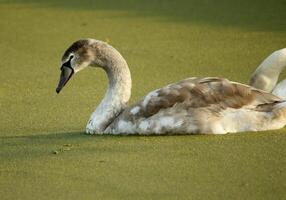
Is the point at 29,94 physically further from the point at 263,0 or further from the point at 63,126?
the point at 263,0

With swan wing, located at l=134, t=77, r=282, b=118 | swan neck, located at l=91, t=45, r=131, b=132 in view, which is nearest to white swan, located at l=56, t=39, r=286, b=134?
swan wing, located at l=134, t=77, r=282, b=118

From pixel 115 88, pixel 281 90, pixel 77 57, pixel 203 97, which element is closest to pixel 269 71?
pixel 281 90

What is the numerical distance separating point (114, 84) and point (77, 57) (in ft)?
0.98

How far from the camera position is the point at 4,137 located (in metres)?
5.61

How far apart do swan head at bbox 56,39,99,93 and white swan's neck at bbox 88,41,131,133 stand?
0.18ft

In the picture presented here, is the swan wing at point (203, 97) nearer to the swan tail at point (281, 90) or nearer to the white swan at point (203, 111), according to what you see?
the white swan at point (203, 111)

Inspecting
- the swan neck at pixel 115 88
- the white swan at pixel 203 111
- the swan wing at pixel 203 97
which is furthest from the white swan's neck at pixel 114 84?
the swan wing at pixel 203 97

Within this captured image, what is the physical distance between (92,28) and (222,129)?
373cm

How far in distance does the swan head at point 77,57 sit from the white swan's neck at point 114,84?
0.18 ft

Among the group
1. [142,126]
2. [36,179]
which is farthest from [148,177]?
[142,126]

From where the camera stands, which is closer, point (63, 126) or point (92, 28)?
point (63, 126)

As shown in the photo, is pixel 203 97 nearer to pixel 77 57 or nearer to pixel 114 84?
pixel 114 84

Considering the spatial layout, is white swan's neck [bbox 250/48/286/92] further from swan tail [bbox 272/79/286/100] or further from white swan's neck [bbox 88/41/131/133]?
white swan's neck [bbox 88/41/131/133]

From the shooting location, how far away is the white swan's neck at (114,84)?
5.75 meters
